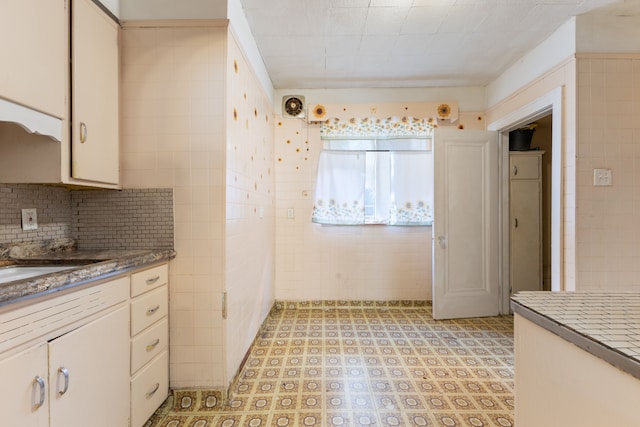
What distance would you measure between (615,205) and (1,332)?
3180 millimetres

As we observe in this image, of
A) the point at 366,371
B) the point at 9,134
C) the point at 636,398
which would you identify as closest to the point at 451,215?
the point at 366,371

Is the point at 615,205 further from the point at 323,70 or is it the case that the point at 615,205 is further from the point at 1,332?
the point at 1,332

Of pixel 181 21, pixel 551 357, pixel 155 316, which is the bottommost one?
pixel 155 316

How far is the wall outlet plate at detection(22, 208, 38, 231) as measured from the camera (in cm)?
150

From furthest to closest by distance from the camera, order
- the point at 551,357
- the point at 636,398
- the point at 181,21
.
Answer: the point at 181,21 < the point at 551,357 < the point at 636,398

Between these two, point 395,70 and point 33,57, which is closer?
point 33,57

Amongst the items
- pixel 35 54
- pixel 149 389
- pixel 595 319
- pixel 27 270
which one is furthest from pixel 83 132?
pixel 595 319

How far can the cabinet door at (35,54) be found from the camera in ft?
3.58

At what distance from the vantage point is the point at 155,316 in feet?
5.19

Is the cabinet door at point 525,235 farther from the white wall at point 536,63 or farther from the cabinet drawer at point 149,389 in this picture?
the cabinet drawer at point 149,389

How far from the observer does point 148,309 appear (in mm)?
1521

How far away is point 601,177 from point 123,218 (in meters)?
3.09

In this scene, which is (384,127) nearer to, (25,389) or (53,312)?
(53,312)

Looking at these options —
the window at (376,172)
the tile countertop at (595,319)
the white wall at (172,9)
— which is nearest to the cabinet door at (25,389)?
the tile countertop at (595,319)
